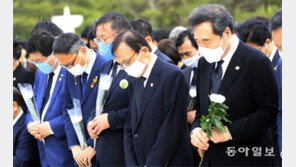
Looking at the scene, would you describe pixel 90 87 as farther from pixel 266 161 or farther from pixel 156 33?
pixel 156 33

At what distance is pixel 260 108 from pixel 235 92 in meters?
0.23

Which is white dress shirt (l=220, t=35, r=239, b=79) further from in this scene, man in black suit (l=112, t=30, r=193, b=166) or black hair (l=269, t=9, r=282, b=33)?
black hair (l=269, t=9, r=282, b=33)

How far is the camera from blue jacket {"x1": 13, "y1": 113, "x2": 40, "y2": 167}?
5.80 m

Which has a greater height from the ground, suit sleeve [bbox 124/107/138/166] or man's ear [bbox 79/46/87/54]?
man's ear [bbox 79/46/87/54]

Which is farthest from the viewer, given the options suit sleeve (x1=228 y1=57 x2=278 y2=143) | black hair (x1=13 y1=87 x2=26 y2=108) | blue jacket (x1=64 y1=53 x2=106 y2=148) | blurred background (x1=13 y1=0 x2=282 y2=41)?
blurred background (x1=13 y1=0 x2=282 y2=41)

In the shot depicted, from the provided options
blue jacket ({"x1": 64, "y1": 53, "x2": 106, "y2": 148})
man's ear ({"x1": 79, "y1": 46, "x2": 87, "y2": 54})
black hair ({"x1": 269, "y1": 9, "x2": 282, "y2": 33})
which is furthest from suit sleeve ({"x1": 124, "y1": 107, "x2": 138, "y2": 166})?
black hair ({"x1": 269, "y1": 9, "x2": 282, "y2": 33})

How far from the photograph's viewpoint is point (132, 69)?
4.20 m

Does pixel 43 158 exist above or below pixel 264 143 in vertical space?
below

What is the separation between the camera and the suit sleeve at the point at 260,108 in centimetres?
355

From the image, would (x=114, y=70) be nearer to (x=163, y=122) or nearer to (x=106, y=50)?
(x=106, y=50)

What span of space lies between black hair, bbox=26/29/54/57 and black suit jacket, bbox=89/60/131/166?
1.46 metres

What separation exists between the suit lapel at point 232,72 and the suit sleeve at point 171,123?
0.45m

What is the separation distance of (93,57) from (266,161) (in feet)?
7.93

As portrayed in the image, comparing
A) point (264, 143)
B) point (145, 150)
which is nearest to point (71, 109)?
point (145, 150)
